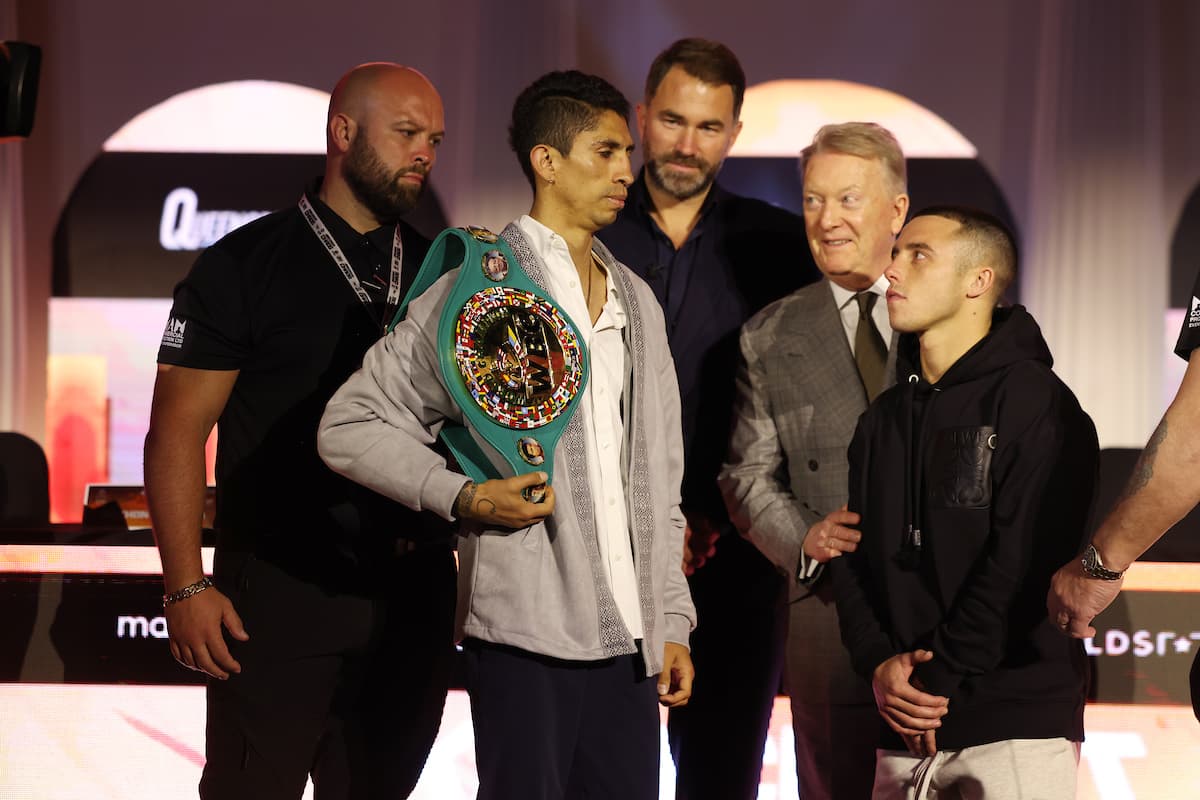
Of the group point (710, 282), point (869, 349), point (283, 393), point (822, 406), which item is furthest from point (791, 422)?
point (283, 393)

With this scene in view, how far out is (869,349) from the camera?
278 centimetres

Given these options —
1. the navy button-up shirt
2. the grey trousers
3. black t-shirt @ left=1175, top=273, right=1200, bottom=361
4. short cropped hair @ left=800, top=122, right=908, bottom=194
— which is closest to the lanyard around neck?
the navy button-up shirt

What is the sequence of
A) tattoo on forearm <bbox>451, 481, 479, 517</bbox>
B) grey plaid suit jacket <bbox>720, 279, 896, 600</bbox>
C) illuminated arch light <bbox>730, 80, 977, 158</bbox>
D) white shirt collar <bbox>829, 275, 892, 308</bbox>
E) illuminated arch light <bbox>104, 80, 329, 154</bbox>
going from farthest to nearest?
illuminated arch light <bbox>104, 80, 329, 154</bbox>, illuminated arch light <bbox>730, 80, 977, 158</bbox>, white shirt collar <bbox>829, 275, 892, 308</bbox>, grey plaid suit jacket <bbox>720, 279, 896, 600</bbox>, tattoo on forearm <bbox>451, 481, 479, 517</bbox>

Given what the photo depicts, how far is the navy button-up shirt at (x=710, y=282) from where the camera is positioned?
3078 millimetres

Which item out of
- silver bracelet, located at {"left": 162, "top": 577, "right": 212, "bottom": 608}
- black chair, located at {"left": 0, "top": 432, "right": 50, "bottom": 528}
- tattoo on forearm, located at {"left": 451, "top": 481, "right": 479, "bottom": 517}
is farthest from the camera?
black chair, located at {"left": 0, "top": 432, "right": 50, "bottom": 528}

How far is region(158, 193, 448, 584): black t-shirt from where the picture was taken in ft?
8.48

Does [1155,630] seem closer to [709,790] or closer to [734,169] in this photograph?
[709,790]

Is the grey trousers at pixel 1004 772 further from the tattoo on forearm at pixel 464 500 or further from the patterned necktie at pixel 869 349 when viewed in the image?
the tattoo on forearm at pixel 464 500

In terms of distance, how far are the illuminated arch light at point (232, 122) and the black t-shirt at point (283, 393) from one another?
16.4 feet

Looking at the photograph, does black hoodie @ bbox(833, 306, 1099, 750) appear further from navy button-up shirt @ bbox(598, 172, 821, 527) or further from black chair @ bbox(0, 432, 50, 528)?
black chair @ bbox(0, 432, 50, 528)

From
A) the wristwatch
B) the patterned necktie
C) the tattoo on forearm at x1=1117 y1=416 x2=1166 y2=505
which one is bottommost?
the wristwatch

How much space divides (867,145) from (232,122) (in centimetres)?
548

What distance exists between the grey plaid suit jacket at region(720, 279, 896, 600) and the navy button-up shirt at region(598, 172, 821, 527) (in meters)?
0.21

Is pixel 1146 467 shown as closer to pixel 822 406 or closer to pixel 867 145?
pixel 822 406
